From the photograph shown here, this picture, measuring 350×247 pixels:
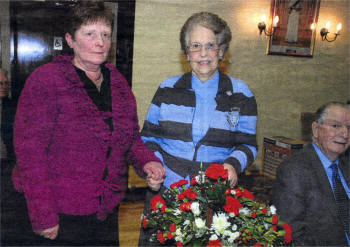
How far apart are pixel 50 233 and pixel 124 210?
252 mm

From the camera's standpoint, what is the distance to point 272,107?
1286 mm

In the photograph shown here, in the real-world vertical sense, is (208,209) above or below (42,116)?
below

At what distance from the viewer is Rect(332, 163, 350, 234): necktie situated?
117 cm

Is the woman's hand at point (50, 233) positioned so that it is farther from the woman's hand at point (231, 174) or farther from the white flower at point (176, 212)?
the woman's hand at point (231, 174)

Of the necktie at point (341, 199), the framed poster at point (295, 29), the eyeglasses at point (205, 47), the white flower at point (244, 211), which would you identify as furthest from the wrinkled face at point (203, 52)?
the necktie at point (341, 199)

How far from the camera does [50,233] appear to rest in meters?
0.95

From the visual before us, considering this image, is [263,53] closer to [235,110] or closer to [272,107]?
[272,107]

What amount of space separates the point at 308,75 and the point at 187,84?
1.82 ft

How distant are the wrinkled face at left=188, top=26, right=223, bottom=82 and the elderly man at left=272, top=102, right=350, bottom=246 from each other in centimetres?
46

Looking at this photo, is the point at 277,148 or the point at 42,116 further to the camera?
the point at 277,148

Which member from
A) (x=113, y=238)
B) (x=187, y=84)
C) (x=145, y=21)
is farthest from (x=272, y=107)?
(x=113, y=238)

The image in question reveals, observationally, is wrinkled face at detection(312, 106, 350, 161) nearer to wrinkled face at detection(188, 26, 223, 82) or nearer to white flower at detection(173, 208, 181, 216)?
wrinkled face at detection(188, 26, 223, 82)

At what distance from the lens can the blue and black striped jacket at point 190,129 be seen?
3.42 ft

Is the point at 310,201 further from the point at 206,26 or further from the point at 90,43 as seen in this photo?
the point at 90,43
